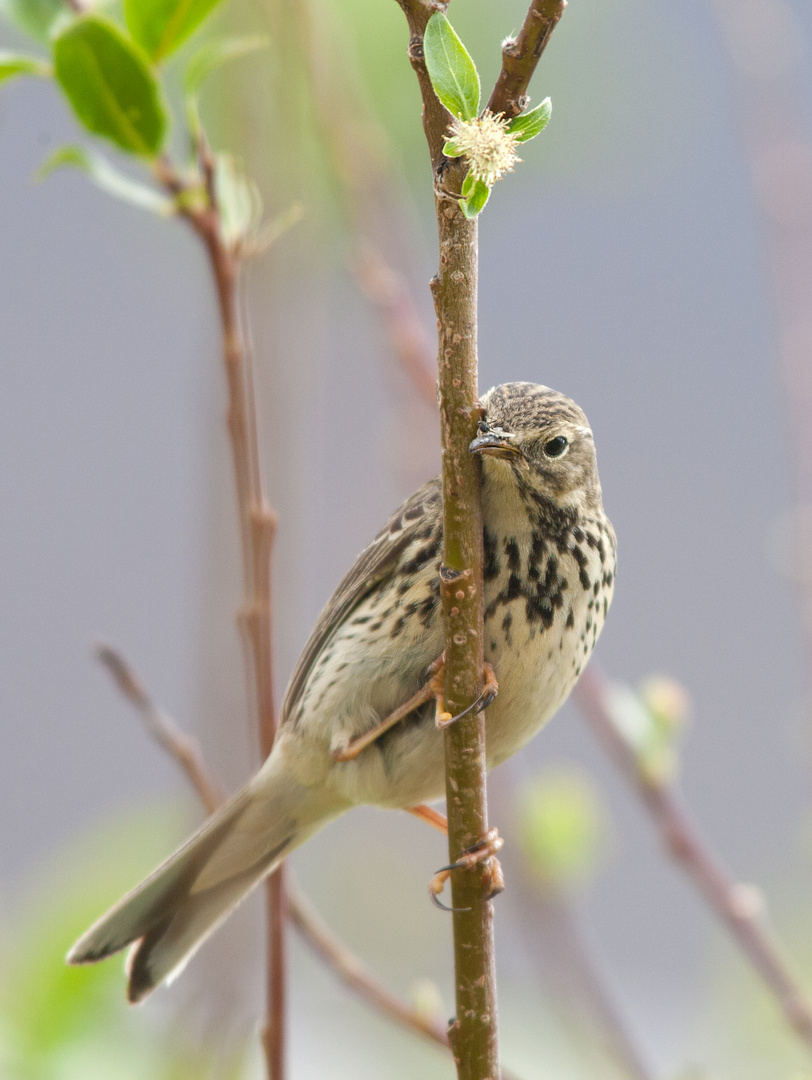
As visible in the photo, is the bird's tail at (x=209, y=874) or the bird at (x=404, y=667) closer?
the bird at (x=404, y=667)

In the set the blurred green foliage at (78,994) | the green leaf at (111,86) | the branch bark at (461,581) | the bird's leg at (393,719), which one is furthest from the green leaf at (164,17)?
the blurred green foliage at (78,994)

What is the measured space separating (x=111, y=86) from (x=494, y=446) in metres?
0.90

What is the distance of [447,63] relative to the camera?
5.18ft

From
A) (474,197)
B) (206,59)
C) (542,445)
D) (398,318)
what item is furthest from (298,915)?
(206,59)

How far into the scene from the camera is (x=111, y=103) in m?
2.12

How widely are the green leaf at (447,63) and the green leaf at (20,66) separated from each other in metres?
0.89

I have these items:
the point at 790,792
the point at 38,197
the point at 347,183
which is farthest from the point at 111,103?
the point at 790,792

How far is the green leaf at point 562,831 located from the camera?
3.25 m

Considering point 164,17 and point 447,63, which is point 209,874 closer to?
A: point 164,17

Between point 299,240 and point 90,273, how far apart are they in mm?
5014

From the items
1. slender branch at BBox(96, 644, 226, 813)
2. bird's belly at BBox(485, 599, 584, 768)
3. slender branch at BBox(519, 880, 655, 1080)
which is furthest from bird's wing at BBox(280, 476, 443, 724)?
slender branch at BBox(96, 644, 226, 813)

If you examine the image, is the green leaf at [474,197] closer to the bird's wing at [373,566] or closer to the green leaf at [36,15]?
the green leaf at [36,15]

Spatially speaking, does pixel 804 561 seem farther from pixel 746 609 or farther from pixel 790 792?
pixel 746 609

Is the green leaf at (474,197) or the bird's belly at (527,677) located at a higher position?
the bird's belly at (527,677)
